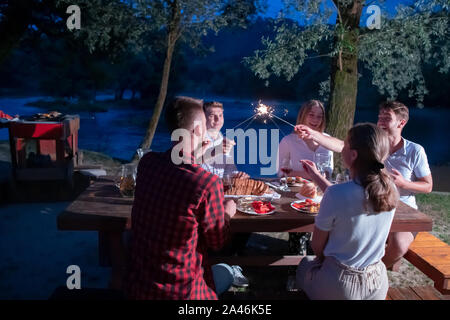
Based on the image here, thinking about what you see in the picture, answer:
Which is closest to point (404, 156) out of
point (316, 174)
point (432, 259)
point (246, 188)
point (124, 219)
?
point (432, 259)

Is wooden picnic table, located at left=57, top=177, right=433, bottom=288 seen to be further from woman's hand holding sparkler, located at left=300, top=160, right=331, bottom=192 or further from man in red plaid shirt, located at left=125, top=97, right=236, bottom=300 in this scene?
man in red plaid shirt, located at left=125, top=97, right=236, bottom=300

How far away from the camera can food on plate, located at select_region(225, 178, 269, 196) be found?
257cm

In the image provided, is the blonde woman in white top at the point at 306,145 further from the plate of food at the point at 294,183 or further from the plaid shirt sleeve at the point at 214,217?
the plaid shirt sleeve at the point at 214,217

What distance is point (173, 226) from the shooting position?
1.54m

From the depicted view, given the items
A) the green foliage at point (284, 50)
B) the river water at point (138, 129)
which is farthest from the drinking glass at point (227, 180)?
the river water at point (138, 129)

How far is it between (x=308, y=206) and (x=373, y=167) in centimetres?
70

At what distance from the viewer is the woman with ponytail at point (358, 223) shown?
1686mm

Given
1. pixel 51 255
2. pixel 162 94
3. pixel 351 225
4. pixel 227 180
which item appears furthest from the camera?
pixel 162 94

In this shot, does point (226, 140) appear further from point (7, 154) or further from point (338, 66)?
point (7, 154)

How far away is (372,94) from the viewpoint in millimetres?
22625

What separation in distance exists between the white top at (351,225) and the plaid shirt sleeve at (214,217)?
1.58 ft

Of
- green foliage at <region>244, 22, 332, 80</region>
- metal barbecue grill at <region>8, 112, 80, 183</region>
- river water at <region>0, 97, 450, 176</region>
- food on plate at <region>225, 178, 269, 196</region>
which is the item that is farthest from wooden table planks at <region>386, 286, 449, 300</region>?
river water at <region>0, 97, 450, 176</region>

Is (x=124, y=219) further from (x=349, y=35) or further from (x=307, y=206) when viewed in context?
(x=349, y=35)

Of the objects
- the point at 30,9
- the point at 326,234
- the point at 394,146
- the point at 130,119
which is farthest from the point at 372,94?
the point at 326,234
